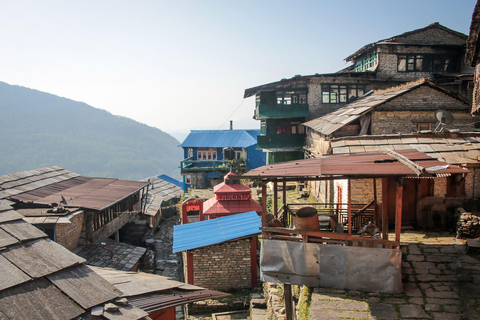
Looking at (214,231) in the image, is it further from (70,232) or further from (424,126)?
(424,126)

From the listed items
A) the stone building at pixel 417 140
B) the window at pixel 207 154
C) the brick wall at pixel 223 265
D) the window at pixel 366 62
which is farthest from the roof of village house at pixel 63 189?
the window at pixel 366 62

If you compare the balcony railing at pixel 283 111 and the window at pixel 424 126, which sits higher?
the balcony railing at pixel 283 111

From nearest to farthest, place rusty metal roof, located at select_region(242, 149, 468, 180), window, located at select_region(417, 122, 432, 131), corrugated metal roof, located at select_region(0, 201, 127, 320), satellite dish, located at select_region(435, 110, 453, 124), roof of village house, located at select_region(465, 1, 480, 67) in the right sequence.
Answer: corrugated metal roof, located at select_region(0, 201, 127, 320)
rusty metal roof, located at select_region(242, 149, 468, 180)
roof of village house, located at select_region(465, 1, 480, 67)
satellite dish, located at select_region(435, 110, 453, 124)
window, located at select_region(417, 122, 432, 131)

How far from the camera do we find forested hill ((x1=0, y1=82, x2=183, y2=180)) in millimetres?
138125

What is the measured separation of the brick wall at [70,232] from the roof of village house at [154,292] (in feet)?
30.9

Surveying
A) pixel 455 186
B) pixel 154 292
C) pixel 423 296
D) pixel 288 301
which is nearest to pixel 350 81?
pixel 455 186

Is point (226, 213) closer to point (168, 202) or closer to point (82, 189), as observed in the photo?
point (82, 189)

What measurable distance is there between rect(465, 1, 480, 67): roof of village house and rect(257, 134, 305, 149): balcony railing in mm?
19270

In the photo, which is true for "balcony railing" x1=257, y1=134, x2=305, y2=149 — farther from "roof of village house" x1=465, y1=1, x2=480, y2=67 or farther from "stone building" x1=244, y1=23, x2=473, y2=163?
"roof of village house" x1=465, y1=1, x2=480, y2=67

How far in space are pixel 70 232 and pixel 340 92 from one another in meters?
24.5

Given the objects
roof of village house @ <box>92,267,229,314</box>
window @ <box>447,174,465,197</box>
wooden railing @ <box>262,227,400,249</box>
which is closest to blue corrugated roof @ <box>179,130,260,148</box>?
window @ <box>447,174,465,197</box>

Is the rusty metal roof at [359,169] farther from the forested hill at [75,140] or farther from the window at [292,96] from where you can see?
the forested hill at [75,140]

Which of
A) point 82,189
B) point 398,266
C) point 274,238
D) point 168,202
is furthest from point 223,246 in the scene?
point 168,202

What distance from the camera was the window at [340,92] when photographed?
30812 mm
